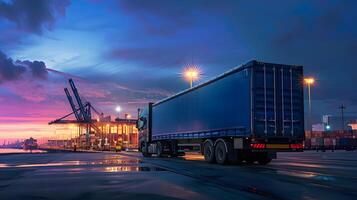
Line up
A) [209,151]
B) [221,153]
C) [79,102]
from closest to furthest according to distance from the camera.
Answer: [221,153], [209,151], [79,102]

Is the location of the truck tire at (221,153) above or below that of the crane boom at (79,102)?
below

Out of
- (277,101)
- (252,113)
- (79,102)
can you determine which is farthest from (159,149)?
(79,102)

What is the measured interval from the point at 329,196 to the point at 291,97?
11.3 metres

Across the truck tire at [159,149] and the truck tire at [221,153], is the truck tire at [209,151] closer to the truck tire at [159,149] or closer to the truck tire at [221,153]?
the truck tire at [221,153]

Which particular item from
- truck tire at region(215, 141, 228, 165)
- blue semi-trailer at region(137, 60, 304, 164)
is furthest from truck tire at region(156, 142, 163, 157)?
truck tire at region(215, 141, 228, 165)

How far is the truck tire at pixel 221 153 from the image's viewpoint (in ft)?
68.1

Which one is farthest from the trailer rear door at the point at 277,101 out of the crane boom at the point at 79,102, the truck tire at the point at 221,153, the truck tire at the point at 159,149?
the crane boom at the point at 79,102

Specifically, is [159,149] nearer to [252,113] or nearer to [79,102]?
[252,113]

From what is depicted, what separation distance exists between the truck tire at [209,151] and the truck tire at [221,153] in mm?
526

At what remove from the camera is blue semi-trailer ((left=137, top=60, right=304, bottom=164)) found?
19.3 m

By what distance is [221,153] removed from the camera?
21.2 m

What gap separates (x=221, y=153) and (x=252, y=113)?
3.22m

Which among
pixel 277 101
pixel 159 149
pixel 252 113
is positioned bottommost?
pixel 159 149

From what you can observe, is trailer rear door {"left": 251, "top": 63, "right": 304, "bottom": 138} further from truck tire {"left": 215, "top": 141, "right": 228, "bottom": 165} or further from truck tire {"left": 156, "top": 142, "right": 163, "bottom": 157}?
truck tire {"left": 156, "top": 142, "right": 163, "bottom": 157}
